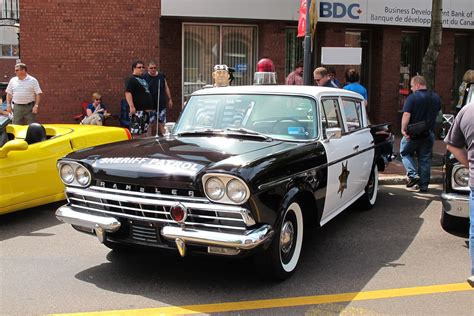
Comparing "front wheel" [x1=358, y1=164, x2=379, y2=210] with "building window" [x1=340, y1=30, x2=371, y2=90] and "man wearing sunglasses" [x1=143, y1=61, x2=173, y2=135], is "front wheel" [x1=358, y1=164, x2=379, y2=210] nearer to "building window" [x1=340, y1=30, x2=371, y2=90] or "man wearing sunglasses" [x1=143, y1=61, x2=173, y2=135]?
"man wearing sunglasses" [x1=143, y1=61, x2=173, y2=135]

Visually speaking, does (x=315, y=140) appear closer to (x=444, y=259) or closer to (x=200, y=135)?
(x=200, y=135)

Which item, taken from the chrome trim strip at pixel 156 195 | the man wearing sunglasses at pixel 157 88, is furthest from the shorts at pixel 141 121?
the chrome trim strip at pixel 156 195

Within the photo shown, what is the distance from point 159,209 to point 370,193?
380cm

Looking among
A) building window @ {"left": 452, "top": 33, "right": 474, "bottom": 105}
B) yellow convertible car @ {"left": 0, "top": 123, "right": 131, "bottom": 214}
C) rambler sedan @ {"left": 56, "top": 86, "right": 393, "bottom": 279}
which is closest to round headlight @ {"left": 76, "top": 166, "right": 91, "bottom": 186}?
rambler sedan @ {"left": 56, "top": 86, "right": 393, "bottom": 279}

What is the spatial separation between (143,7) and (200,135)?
8461 millimetres

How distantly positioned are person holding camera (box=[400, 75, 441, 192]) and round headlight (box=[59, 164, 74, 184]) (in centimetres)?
512

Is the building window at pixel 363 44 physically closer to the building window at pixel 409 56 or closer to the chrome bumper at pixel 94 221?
the building window at pixel 409 56

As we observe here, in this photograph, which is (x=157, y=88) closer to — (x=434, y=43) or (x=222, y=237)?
(x=434, y=43)

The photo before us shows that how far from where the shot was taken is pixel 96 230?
418cm

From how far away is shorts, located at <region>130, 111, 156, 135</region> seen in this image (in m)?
9.27

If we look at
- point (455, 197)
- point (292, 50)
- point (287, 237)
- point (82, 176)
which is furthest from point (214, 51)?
point (287, 237)

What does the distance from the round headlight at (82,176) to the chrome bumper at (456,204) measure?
3541 millimetres

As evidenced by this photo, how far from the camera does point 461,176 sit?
5.39 meters

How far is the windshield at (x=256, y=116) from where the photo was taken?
16.3 feet
